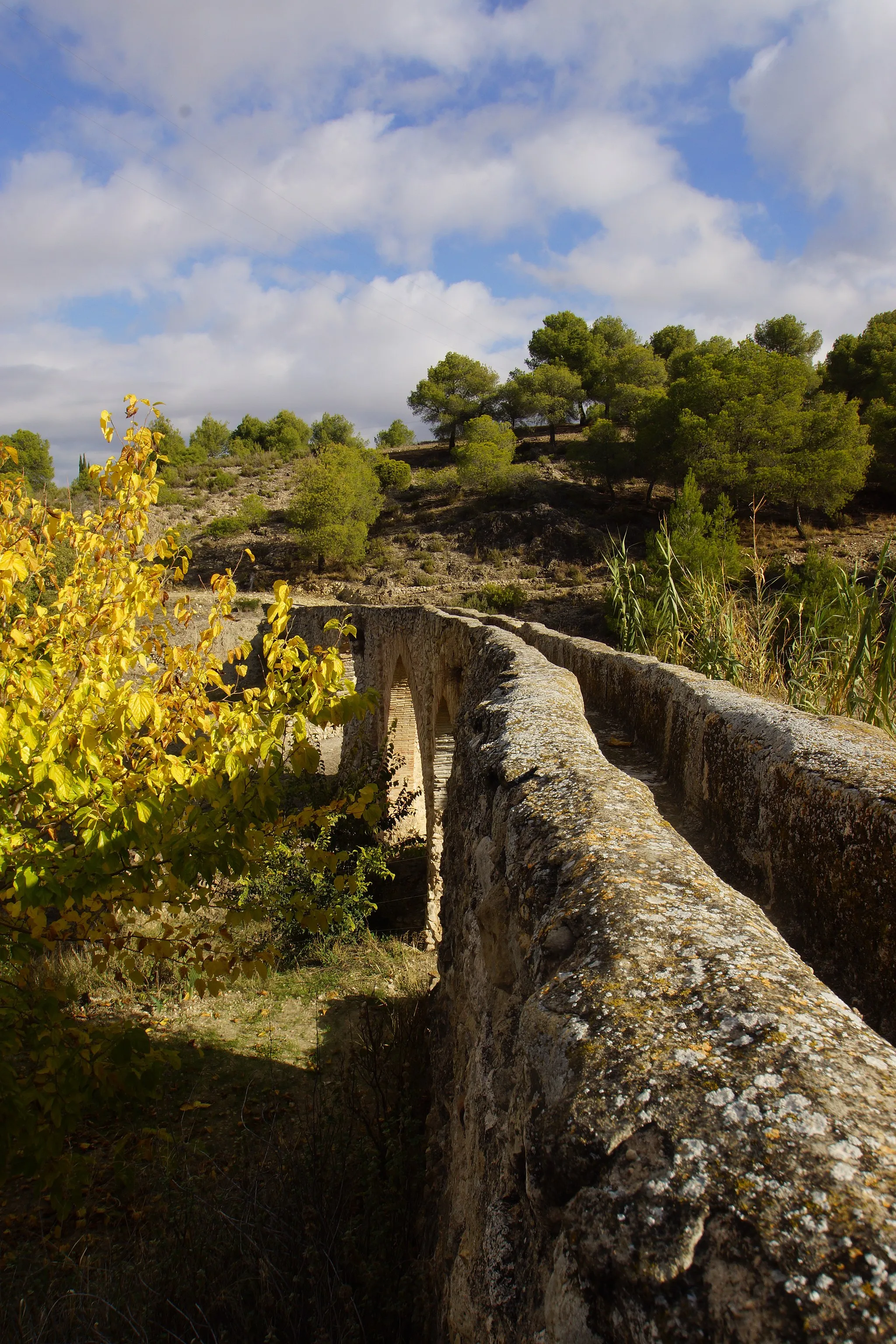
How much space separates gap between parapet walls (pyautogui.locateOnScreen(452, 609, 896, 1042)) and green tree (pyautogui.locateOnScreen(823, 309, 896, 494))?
2695 cm

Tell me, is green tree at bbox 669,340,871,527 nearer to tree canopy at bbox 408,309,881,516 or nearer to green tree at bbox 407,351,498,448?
tree canopy at bbox 408,309,881,516

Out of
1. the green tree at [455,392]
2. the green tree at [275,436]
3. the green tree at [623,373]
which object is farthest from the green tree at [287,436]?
the green tree at [623,373]

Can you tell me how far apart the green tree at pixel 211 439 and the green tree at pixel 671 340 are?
28.7 meters

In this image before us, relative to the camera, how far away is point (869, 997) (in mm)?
1843

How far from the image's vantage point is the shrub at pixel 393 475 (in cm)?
3981

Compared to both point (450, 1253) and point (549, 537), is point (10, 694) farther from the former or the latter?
point (549, 537)

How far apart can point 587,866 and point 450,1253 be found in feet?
3.67

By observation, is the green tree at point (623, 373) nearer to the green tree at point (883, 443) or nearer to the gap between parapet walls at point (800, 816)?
the green tree at point (883, 443)

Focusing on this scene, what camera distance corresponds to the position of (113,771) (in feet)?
10.7

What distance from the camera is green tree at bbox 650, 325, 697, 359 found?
42781 mm

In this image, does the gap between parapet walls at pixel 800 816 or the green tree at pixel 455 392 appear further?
the green tree at pixel 455 392

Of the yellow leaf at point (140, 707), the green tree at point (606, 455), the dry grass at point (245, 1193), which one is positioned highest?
the green tree at point (606, 455)

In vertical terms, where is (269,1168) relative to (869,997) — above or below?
below

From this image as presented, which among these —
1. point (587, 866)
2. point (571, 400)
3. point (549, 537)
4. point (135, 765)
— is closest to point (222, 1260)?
point (135, 765)
